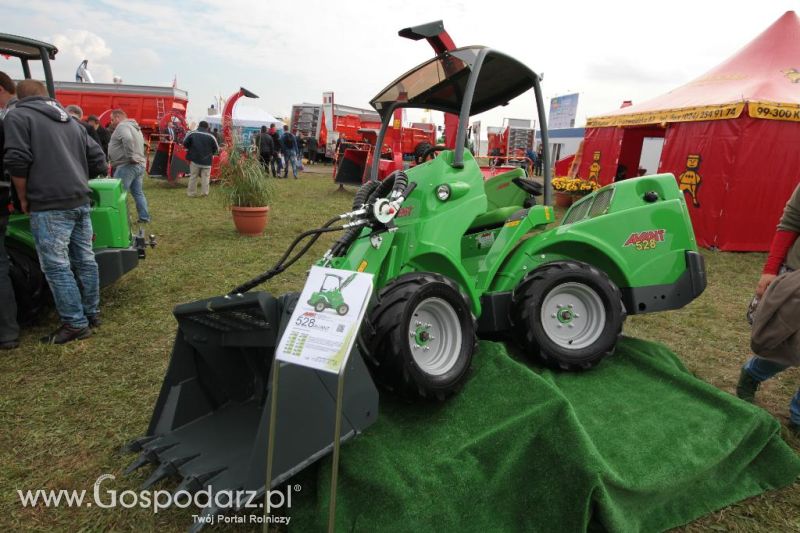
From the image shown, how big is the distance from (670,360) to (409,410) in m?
1.94

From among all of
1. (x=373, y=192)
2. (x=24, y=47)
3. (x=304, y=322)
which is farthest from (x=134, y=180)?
(x=304, y=322)

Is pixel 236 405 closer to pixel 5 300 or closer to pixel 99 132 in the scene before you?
pixel 5 300

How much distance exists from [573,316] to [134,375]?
2998 millimetres

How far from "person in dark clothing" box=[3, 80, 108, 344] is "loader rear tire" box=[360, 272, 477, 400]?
2.73 metres

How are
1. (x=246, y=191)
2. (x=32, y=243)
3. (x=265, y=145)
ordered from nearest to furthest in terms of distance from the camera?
(x=32, y=243)
(x=246, y=191)
(x=265, y=145)

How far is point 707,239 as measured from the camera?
8492 millimetres

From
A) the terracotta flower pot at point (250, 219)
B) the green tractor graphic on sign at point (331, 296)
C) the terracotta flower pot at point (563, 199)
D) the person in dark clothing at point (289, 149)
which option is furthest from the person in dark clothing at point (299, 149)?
the green tractor graphic on sign at point (331, 296)

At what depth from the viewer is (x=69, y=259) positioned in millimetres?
4043

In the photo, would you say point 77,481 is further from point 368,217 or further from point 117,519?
point 368,217

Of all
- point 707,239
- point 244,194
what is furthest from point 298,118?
point 707,239

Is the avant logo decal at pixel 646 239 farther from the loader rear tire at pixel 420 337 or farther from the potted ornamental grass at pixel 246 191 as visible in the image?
the potted ornamental grass at pixel 246 191

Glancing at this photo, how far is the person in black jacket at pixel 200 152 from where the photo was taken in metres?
10.9

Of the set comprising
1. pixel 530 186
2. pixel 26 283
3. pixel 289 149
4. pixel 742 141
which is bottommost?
pixel 26 283

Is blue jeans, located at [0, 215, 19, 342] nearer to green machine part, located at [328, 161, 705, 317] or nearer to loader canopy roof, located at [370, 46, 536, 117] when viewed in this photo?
green machine part, located at [328, 161, 705, 317]
